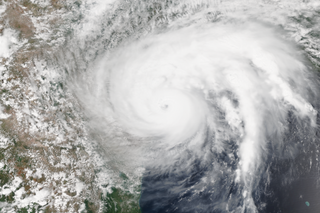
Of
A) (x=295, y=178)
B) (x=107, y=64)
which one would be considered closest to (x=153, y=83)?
(x=107, y=64)

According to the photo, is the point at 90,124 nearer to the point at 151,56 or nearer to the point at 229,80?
the point at 151,56

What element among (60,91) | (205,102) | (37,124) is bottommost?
(205,102)

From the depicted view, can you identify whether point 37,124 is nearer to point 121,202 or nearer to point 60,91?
point 60,91

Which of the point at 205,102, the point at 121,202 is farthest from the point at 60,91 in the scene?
the point at 205,102

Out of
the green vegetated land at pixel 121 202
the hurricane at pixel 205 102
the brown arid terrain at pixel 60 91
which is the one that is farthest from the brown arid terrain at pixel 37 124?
the hurricane at pixel 205 102

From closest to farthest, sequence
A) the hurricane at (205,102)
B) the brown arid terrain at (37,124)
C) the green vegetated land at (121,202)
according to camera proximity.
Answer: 1. the brown arid terrain at (37,124)
2. the hurricane at (205,102)
3. the green vegetated land at (121,202)

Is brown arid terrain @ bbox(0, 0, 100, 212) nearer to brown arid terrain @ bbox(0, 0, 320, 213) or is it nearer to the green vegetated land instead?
brown arid terrain @ bbox(0, 0, 320, 213)

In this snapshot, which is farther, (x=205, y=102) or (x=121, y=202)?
(x=121, y=202)

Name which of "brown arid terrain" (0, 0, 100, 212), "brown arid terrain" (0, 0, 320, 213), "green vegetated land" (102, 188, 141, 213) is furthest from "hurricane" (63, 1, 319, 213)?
"brown arid terrain" (0, 0, 100, 212)

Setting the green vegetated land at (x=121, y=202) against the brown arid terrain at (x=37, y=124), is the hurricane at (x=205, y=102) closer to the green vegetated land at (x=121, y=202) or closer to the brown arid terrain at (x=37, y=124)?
the green vegetated land at (x=121, y=202)
